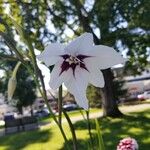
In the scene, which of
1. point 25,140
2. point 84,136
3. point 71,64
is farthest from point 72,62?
point 25,140

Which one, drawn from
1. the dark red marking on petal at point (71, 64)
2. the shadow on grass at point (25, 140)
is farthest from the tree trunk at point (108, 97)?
the dark red marking on petal at point (71, 64)

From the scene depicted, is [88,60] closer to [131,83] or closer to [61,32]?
[61,32]

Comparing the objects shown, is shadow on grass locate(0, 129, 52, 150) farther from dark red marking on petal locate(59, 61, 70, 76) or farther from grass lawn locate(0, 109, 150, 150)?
dark red marking on petal locate(59, 61, 70, 76)

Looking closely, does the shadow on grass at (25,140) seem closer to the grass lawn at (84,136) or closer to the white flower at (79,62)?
the grass lawn at (84,136)

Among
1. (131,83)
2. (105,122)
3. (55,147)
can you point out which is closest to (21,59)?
(55,147)

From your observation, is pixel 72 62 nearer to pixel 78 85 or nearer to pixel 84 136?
pixel 78 85
